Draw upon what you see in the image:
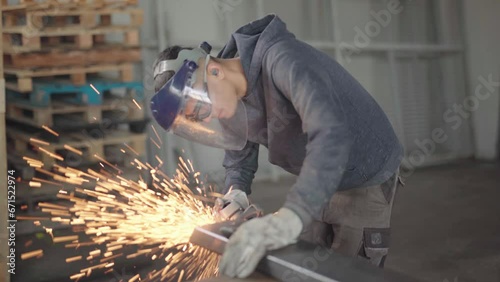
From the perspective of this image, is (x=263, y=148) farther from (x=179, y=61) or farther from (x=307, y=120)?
(x=307, y=120)

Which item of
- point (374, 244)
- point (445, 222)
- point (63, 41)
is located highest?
point (63, 41)

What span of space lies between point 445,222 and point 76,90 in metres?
3.55

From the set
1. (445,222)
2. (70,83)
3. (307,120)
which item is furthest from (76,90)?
(307,120)

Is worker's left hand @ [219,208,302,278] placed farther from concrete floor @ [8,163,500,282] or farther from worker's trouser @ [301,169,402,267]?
concrete floor @ [8,163,500,282]

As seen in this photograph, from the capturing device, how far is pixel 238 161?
2.71m

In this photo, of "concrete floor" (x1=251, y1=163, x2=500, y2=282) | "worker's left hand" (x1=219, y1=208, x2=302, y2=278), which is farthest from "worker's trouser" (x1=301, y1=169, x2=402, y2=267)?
"concrete floor" (x1=251, y1=163, x2=500, y2=282)

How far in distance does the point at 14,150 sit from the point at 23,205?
27.9 inches

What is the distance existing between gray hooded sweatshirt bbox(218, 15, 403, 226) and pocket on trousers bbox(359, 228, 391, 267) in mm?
204

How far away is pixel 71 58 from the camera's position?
5.26 m

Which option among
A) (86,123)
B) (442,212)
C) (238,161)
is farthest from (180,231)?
(442,212)

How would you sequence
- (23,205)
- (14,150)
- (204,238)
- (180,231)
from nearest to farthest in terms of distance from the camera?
1. (204,238)
2. (180,231)
3. (23,205)
4. (14,150)

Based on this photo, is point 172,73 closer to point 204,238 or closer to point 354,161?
point 204,238

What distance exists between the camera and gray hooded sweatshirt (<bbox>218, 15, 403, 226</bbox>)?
190cm

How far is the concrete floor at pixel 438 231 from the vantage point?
4.40 m
